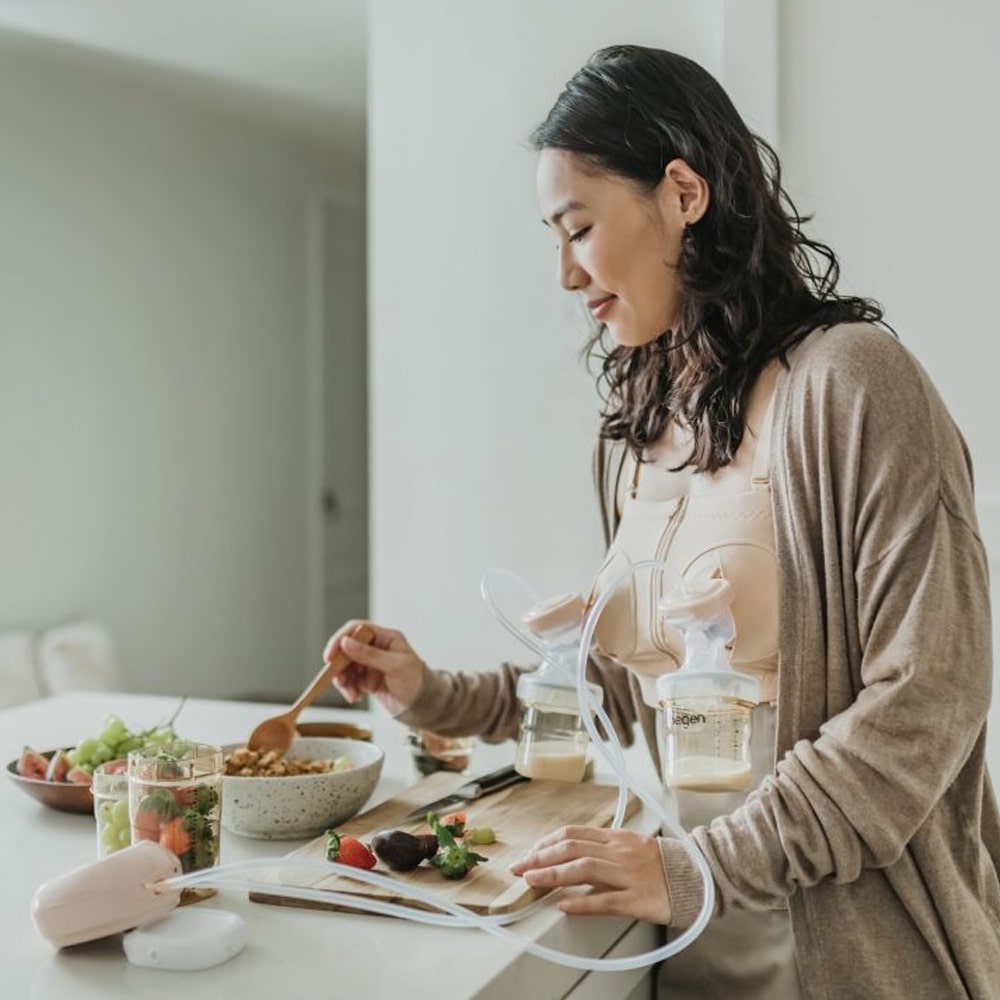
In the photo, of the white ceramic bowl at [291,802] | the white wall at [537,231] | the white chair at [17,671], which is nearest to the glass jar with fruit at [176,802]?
the white ceramic bowl at [291,802]

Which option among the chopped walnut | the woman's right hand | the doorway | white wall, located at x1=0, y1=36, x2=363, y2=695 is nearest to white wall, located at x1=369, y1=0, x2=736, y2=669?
the woman's right hand

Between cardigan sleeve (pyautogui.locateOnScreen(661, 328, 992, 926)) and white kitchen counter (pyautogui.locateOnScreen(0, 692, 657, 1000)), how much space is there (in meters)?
0.13

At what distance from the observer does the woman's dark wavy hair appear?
1.34 m

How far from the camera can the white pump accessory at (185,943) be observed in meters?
0.99

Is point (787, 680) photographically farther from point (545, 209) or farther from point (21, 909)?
point (21, 909)

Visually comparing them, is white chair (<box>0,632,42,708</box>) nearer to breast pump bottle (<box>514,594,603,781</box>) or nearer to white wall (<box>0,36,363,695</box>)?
white wall (<box>0,36,363,695</box>)

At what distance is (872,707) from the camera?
113 cm

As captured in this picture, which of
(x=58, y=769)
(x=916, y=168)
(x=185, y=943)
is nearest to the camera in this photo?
(x=185, y=943)

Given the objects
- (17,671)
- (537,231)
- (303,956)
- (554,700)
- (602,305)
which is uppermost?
(537,231)

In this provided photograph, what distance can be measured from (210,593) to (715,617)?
3.64 meters

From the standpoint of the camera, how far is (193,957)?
989mm

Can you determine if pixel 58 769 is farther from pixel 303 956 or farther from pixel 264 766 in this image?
pixel 303 956

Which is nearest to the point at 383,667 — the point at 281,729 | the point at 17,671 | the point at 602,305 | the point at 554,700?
the point at 281,729

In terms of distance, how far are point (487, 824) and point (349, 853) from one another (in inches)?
8.4
